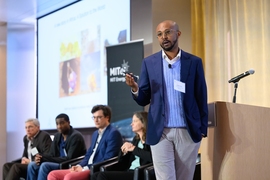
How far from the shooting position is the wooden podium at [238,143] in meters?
2.62

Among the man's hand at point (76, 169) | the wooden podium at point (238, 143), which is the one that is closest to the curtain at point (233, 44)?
the man's hand at point (76, 169)

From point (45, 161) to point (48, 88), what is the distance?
2207 millimetres

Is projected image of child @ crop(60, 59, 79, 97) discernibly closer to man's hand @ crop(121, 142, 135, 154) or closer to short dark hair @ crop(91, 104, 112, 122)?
short dark hair @ crop(91, 104, 112, 122)

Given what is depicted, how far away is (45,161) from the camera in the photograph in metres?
5.05

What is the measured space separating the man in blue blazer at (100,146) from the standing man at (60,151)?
397 millimetres

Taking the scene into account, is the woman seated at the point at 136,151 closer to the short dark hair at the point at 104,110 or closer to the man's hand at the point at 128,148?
the man's hand at the point at 128,148

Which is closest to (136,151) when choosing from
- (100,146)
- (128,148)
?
(128,148)

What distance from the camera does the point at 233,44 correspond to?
494 centimetres

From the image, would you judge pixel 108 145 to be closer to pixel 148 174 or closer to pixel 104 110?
pixel 104 110

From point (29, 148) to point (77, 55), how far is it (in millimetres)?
1647

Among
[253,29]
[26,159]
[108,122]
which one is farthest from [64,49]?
[253,29]

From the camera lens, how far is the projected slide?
229 inches

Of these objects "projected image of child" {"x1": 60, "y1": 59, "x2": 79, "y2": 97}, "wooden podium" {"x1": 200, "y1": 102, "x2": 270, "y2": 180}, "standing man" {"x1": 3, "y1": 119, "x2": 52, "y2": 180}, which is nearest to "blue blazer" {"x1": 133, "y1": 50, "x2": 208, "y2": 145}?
"wooden podium" {"x1": 200, "y1": 102, "x2": 270, "y2": 180}

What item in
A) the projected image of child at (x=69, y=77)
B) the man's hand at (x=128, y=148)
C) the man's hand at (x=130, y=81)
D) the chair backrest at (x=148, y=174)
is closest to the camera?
the man's hand at (x=130, y=81)
